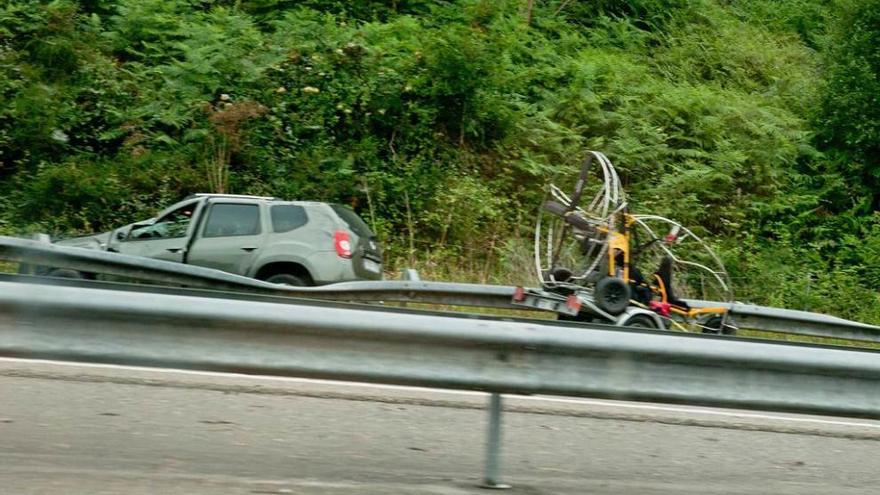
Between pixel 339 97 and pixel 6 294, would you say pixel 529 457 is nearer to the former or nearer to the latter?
pixel 6 294

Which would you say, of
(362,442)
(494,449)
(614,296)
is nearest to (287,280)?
(614,296)

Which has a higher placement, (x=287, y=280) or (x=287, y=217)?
(x=287, y=217)

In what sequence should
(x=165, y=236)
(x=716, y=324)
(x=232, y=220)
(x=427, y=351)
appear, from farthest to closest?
1. (x=165, y=236)
2. (x=232, y=220)
3. (x=716, y=324)
4. (x=427, y=351)

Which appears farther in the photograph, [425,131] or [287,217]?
[425,131]

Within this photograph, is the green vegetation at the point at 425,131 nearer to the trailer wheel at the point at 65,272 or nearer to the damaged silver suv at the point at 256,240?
the damaged silver suv at the point at 256,240

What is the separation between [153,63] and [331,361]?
16.3 meters

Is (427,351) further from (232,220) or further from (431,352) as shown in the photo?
(232,220)

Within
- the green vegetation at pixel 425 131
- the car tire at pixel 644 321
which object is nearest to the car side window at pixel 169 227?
the green vegetation at pixel 425 131

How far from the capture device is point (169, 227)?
13.8m

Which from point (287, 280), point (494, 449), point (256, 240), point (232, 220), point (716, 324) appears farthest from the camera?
point (232, 220)

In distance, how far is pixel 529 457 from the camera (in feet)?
20.1

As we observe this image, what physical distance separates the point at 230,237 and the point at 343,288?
168 centimetres

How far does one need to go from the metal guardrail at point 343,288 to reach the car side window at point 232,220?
102 centimetres

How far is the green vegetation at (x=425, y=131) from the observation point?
1820 cm
